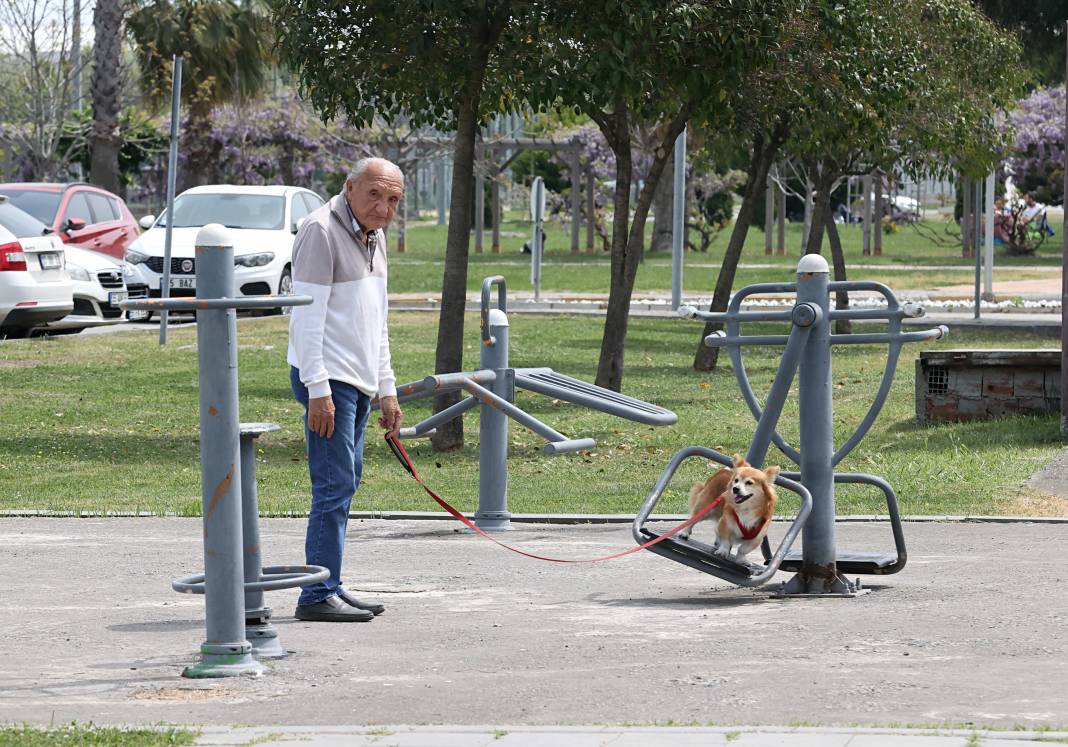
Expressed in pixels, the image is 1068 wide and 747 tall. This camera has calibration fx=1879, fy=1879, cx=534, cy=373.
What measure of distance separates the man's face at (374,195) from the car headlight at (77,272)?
16182mm

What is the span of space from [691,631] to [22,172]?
4547 cm

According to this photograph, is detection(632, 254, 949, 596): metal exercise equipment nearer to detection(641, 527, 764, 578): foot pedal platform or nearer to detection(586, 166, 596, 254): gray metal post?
detection(641, 527, 764, 578): foot pedal platform

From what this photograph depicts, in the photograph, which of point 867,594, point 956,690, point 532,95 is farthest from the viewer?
point 532,95

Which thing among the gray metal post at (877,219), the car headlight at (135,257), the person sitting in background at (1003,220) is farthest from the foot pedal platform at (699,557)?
the person sitting in background at (1003,220)

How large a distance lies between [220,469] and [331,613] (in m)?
1.30

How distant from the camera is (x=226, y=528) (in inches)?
228

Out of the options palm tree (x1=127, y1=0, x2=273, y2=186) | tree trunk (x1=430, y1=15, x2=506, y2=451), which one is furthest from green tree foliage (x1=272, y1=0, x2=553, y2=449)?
palm tree (x1=127, y1=0, x2=273, y2=186)

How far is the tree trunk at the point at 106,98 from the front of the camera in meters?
31.8

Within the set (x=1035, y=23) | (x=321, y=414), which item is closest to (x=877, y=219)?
(x=1035, y=23)

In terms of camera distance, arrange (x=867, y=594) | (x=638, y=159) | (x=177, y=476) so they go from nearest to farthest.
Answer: (x=867, y=594), (x=177, y=476), (x=638, y=159)

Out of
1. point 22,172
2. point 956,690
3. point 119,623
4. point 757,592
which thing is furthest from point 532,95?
point 22,172

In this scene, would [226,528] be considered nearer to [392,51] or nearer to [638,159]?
[392,51]

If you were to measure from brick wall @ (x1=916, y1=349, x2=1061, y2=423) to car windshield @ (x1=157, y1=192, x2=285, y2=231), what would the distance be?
13.0m

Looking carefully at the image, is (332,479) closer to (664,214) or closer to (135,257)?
(135,257)
